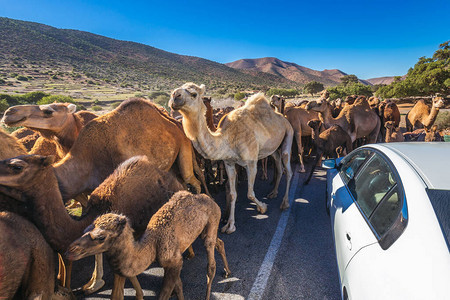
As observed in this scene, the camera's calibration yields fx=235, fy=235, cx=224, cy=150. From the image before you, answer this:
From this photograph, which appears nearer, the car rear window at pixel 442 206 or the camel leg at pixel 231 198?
the car rear window at pixel 442 206

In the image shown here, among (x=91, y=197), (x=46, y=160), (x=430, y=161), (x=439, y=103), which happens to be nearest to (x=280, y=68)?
(x=439, y=103)

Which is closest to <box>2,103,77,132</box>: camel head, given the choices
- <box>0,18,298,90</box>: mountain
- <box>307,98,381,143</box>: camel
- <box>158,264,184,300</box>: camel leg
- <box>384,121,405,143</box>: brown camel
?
<box>158,264,184,300</box>: camel leg

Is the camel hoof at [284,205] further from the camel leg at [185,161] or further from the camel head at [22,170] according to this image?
the camel head at [22,170]

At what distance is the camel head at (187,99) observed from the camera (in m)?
3.32

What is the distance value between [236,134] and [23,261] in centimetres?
360

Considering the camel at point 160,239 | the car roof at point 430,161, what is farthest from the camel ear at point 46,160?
the car roof at point 430,161

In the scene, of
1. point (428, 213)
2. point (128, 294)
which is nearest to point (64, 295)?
point (128, 294)

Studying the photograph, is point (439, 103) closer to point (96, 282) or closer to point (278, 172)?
point (278, 172)

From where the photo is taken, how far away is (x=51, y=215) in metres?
2.34

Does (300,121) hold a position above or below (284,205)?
above

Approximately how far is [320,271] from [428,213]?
2251 mm

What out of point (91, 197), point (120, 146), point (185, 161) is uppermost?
point (120, 146)

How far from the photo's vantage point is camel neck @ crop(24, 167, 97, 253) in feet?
7.51

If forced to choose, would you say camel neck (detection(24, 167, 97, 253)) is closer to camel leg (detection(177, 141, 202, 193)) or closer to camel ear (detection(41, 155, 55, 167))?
camel ear (detection(41, 155, 55, 167))
